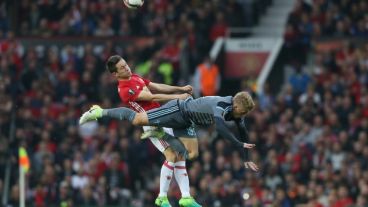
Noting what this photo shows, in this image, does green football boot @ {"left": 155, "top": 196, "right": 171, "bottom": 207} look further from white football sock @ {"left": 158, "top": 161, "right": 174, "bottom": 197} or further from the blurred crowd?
the blurred crowd

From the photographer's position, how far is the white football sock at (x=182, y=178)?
21.7m

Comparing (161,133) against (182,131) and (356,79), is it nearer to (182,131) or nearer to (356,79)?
(182,131)

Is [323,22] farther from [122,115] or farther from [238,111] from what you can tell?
[238,111]

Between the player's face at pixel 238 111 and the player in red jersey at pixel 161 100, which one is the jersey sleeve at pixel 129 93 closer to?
the player in red jersey at pixel 161 100

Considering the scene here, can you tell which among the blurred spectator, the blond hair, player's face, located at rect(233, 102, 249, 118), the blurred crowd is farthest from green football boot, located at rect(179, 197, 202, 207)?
the blurred crowd

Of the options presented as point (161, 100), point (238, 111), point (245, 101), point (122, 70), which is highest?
point (122, 70)

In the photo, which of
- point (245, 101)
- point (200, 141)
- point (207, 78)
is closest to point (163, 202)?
point (245, 101)

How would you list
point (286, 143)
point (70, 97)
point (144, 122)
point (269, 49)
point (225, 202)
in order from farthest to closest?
point (269, 49) < point (70, 97) < point (286, 143) < point (225, 202) < point (144, 122)

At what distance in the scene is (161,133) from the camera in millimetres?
21844

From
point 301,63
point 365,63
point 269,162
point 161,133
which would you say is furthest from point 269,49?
point 161,133

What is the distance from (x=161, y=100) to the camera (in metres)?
21.3

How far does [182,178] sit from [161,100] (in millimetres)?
1345

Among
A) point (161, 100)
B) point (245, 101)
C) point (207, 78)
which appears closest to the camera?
point (245, 101)

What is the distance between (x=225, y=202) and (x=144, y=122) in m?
7.26
